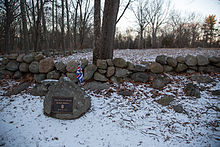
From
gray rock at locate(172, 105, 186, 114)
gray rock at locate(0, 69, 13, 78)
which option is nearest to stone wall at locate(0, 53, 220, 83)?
gray rock at locate(0, 69, 13, 78)

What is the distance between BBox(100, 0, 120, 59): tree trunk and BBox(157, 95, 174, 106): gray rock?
3.06 meters

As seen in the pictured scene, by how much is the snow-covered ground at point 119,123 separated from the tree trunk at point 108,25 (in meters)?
2.24

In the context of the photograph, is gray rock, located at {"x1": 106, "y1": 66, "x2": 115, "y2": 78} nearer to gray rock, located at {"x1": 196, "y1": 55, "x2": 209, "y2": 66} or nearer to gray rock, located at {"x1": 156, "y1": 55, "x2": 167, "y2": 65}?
gray rock, located at {"x1": 156, "y1": 55, "x2": 167, "y2": 65}

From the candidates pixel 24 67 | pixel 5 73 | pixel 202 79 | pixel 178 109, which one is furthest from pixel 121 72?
pixel 5 73

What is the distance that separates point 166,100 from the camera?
12.4ft

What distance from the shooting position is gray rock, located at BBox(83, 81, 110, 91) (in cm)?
465

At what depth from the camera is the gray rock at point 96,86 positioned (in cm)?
465

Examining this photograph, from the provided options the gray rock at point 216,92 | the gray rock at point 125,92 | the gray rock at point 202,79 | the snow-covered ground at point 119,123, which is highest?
the gray rock at point 202,79

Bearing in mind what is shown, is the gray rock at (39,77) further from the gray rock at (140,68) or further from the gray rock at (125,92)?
the gray rock at (140,68)

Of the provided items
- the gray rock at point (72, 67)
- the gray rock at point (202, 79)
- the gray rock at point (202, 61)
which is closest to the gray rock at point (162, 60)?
the gray rock at point (202, 79)

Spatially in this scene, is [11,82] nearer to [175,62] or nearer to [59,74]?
[59,74]

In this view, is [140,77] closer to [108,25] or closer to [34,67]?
[108,25]

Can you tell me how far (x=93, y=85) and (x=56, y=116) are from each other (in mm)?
1896

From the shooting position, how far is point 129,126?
291 centimetres
